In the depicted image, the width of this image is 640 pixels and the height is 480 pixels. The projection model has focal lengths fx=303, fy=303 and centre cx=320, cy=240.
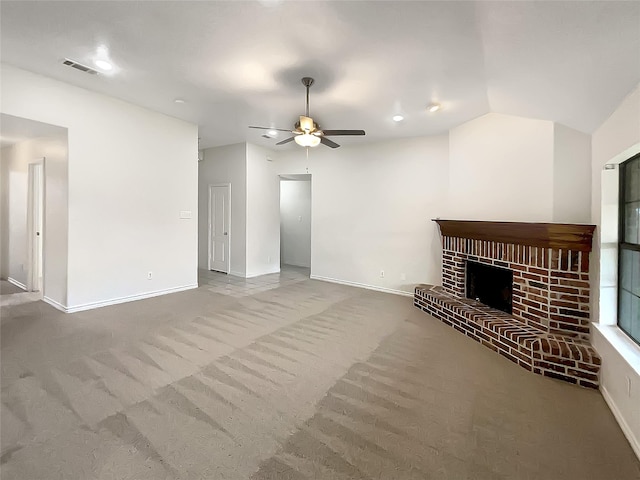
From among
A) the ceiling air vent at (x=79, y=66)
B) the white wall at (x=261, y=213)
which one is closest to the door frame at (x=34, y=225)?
the ceiling air vent at (x=79, y=66)

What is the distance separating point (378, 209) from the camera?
553 centimetres

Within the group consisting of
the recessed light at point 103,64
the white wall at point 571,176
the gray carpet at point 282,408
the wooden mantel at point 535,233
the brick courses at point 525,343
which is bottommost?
the gray carpet at point 282,408

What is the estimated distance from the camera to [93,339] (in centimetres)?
308

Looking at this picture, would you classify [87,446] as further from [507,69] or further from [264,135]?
[264,135]

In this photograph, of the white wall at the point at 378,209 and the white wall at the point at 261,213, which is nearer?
the white wall at the point at 378,209

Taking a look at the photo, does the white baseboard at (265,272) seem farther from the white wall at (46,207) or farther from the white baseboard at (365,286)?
the white wall at (46,207)

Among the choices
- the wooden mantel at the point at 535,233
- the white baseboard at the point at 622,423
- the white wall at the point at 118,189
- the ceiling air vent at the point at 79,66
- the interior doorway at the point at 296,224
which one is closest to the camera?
the white baseboard at the point at 622,423

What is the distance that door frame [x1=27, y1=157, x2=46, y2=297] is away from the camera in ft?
15.0

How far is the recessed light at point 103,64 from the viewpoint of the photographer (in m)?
2.99

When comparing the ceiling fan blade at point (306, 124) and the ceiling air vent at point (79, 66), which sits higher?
the ceiling air vent at point (79, 66)

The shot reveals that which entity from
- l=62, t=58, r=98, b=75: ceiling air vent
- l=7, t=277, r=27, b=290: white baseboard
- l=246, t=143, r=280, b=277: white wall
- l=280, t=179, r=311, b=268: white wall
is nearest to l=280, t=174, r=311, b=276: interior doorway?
l=280, t=179, r=311, b=268: white wall

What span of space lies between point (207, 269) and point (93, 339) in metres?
4.01

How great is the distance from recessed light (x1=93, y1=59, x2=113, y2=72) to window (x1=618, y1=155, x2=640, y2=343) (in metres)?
4.63

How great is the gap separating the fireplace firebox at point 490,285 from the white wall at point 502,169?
25.8 inches
